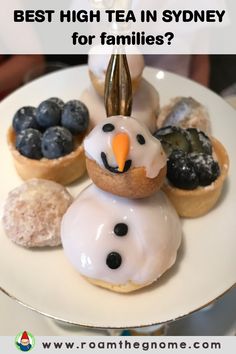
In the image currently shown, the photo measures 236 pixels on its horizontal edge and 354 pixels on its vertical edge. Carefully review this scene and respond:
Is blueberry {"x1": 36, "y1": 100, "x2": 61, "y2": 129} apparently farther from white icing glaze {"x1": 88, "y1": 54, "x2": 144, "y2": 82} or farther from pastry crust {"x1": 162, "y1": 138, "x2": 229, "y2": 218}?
pastry crust {"x1": 162, "y1": 138, "x2": 229, "y2": 218}

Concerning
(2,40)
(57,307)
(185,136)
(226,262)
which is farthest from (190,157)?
(2,40)

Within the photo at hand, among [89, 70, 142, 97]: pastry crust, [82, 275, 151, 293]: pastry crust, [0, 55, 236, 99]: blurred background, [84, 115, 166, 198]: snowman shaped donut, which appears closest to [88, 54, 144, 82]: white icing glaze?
[89, 70, 142, 97]: pastry crust

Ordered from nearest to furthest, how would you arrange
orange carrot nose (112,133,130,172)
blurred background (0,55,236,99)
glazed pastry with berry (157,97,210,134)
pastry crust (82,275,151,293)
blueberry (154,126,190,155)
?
orange carrot nose (112,133,130,172)
pastry crust (82,275,151,293)
blueberry (154,126,190,155)
glazed pastry with berry (157,97,210,134)
blurred background (0,55,236,99)

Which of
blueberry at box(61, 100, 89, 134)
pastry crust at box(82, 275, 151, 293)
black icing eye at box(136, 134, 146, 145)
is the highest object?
black icing eye at box(136, 134, 146, 145)

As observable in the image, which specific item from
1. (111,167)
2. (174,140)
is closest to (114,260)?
(111,167)

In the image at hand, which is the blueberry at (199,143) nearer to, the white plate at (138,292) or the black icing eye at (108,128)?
the white plate at (138,292)

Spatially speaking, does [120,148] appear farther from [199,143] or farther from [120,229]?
[199,143]

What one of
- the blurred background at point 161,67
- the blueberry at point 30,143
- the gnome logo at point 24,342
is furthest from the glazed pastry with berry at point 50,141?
the blurred background at point 161,67
